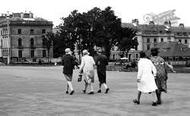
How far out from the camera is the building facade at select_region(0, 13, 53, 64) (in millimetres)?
112000

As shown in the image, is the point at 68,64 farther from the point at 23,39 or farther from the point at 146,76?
the point at 23,39

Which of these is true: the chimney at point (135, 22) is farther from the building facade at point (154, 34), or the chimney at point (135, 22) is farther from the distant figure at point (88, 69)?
the distant figure at point (88, 69)

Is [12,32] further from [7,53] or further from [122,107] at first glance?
[122,107]

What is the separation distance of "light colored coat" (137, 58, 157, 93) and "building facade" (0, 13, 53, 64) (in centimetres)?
9872

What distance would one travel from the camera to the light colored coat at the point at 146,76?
12562mm

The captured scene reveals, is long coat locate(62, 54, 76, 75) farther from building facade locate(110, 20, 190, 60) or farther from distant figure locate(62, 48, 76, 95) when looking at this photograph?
building facade locate(110, 20, 190, 60)

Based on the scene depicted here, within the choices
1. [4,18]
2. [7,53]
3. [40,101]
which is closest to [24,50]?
[7,53]

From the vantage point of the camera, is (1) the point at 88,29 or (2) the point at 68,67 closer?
(2) the point at 68,67

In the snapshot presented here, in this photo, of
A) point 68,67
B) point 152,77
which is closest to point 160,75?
point 152,77

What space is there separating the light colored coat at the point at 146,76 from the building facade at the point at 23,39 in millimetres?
98716

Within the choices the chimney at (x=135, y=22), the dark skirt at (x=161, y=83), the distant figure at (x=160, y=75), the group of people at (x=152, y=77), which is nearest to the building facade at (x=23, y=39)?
the chimney at (x=135, y=22)

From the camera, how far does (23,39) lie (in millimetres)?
113750

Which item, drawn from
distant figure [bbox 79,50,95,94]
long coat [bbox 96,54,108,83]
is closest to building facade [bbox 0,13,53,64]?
long coat [bbox 96,54,108,83]

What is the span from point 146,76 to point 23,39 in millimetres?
103072
